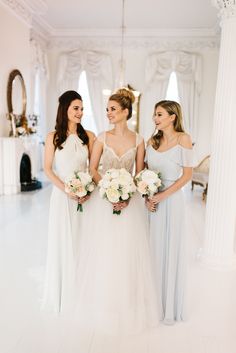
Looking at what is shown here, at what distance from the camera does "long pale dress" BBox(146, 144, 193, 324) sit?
2479mm

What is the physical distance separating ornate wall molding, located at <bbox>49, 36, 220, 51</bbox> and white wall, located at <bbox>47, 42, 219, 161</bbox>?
11 cm

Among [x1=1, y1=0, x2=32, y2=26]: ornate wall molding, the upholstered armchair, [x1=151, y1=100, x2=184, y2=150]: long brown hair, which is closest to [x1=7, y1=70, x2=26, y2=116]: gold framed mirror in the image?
[x1=1, y1=0, x2=32, y2=26]: ornate wall molding

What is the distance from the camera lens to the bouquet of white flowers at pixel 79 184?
2.42 m

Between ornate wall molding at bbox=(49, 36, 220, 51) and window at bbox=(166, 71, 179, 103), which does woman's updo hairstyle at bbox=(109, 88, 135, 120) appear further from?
ornate wall molding at bbox=(49, 36, 220, 51)

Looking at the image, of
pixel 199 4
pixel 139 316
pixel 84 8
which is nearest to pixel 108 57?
pixel 84 8

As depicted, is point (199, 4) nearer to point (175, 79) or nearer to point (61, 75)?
point (175, 79)

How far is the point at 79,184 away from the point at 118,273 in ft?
2.27

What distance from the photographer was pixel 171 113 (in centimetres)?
243

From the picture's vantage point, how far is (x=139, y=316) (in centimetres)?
247

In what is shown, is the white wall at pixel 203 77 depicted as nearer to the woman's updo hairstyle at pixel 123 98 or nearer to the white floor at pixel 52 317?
the white floor at pixel 52 317

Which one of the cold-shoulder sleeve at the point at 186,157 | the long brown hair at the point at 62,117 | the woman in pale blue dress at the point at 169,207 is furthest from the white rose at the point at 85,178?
the cold-shoulder sleeve at the point at 186,157

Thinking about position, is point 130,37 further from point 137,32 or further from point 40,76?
point 40,76

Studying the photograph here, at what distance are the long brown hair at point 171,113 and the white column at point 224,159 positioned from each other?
132 centimetres

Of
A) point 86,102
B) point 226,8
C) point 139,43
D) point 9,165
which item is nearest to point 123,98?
point 226,8
